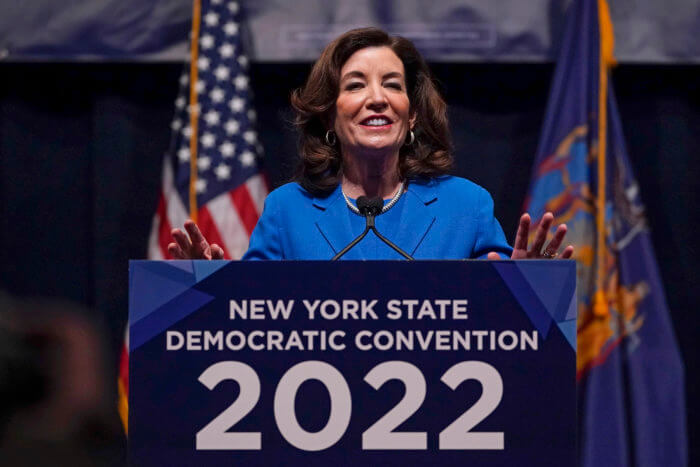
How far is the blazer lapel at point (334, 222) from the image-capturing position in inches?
74.1

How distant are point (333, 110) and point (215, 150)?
1906 mm

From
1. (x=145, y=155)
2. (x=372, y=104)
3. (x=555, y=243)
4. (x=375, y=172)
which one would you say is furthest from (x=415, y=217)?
(x=145, y=155)

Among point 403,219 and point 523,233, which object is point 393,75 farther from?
point 523,233

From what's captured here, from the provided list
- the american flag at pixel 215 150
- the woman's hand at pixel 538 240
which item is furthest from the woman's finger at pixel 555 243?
the american flag at pixel 215 150

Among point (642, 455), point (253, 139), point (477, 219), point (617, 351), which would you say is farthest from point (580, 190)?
point (477, 219)

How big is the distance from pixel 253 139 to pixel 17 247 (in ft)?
3.87

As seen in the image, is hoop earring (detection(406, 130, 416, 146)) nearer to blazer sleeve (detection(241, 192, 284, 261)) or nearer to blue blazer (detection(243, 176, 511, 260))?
blue blazer (detection(243, 176, 511, 260))

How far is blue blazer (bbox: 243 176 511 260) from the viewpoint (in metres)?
1.88

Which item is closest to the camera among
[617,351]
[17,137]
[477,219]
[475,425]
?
[475,425]

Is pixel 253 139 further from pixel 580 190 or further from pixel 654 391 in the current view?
pixel 654 391

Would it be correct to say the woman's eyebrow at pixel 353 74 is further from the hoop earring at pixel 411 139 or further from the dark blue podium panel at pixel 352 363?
the dark blue podium panel at pixel 352 363

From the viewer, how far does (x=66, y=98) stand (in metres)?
4.21

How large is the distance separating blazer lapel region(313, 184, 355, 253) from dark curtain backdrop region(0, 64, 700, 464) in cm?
211

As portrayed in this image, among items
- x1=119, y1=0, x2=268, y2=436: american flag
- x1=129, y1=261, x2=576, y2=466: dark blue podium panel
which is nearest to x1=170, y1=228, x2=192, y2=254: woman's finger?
x1=129, y1=261, x2=576, y2=466: dark blue podium panel
